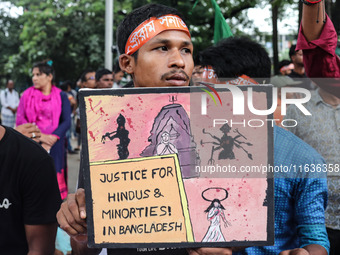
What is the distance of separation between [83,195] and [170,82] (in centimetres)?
52

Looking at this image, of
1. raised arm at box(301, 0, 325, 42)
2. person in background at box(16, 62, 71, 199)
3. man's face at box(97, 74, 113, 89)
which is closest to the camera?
raised arm at box(301, 0, 325, 42)

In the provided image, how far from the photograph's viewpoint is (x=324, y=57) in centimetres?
224

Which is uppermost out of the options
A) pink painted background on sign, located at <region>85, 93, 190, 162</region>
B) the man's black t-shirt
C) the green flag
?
the green flag

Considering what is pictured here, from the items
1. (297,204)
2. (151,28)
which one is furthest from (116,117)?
(297,204)

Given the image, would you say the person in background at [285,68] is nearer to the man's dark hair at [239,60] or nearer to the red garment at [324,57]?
the red garment at [324,57]

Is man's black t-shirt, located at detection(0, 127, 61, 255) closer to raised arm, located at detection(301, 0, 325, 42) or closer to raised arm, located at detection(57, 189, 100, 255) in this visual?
raised arm, located at detection(57, 189, 100, 255)

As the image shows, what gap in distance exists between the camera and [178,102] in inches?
55.2

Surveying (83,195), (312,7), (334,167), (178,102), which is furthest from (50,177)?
(334,167)

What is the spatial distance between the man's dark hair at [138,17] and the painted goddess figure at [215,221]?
33.2 inches

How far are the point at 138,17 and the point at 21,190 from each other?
3.34 feet

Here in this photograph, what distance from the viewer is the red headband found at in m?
1.74

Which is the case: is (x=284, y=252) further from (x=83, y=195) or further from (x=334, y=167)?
(x=334, y=167)

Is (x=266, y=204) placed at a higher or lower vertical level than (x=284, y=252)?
higher

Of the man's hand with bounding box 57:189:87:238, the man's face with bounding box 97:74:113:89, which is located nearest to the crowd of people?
the man's hand with bounding box 57:189:87:238
